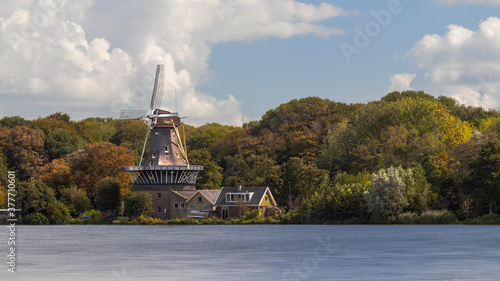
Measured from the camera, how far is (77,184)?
9038 cm

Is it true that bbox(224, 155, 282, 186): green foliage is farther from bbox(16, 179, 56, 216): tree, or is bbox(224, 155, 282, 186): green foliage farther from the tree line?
bbox(16, 179, 56, 216): tree

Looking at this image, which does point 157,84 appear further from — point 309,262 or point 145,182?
point 309,262

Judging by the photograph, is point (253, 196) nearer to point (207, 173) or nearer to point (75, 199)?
point (207, 173)

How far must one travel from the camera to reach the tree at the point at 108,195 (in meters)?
83.7

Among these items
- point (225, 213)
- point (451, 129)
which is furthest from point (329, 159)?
point (451, 129)

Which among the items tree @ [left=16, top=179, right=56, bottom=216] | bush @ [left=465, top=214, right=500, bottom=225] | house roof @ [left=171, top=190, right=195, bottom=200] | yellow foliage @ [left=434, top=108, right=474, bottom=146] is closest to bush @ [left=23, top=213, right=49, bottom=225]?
tree @ [left=16, top=179, right=56, bottom=216]

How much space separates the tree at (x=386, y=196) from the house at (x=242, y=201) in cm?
1670

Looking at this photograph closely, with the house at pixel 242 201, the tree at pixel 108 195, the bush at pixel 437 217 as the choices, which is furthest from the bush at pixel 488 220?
the tree at pixel 108 195

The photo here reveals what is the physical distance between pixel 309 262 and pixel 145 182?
52.4 meters

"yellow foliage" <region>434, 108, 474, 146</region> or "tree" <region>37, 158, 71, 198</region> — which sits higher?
"yellow foliage" <region>434, 108, 474, 146</region>

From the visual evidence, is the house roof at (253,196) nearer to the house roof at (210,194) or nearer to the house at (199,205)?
the house at (199,205)

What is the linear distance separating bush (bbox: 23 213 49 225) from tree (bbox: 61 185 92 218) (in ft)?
18.9

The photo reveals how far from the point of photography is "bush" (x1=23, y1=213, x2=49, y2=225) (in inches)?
3071

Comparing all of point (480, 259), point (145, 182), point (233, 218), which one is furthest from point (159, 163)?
point (480, 259)
